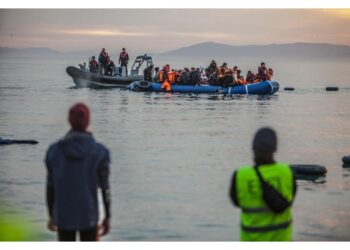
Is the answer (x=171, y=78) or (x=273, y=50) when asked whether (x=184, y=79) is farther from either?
(x=273, y=50)

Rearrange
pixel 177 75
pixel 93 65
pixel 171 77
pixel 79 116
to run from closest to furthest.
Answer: pixel 79 116 → pixel 93 65 → pixel 177 75 → pixel 171 77

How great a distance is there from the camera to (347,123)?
42.3 ft

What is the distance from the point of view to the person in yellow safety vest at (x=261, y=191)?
3.42 metres

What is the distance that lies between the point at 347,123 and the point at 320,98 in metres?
4.23

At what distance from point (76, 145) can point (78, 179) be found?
139 millimetres

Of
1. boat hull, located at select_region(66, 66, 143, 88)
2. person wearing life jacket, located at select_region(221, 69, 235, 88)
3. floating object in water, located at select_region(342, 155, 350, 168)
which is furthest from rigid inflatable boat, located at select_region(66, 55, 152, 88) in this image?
floating object in water, located at select_region(342, 155, 350, 168)

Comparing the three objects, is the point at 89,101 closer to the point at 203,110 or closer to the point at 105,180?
the point at 203,110

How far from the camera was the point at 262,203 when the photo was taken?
3441 millimetres

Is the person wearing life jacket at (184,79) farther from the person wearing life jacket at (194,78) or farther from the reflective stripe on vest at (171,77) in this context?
the reflective stripe on vest at (171,77)

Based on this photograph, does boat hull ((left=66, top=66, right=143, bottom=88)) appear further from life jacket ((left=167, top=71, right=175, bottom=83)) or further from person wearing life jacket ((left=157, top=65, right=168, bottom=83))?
life jacket ((left=167, top=71, right=175, bottom=83))

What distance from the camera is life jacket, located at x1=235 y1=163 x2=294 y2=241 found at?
11.2 feet

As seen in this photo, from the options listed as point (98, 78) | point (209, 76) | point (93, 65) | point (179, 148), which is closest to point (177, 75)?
point (209, 76)

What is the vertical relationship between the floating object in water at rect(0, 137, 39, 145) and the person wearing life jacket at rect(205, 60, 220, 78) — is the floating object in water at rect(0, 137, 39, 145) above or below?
below
